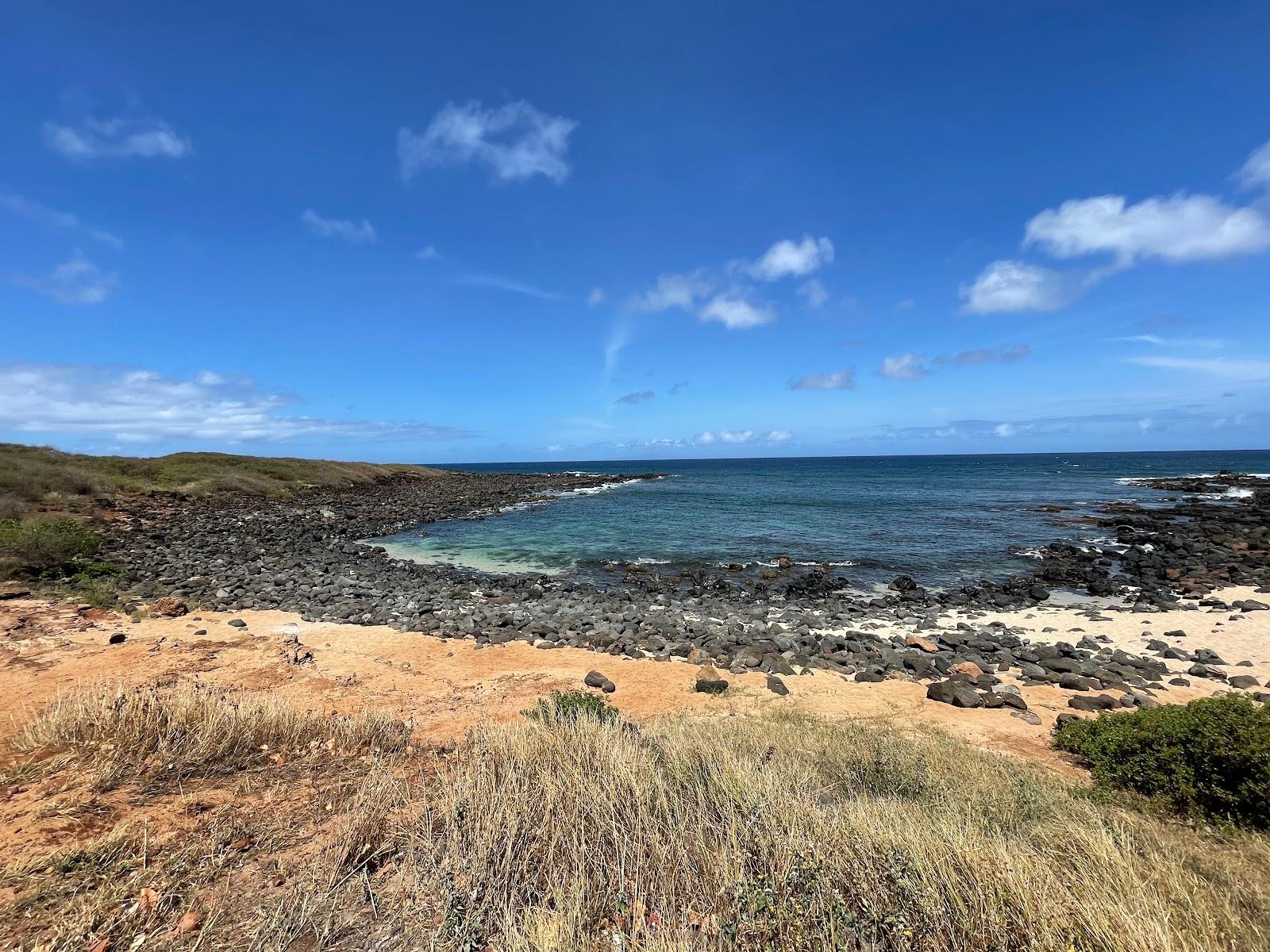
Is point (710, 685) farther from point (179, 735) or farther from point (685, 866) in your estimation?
point (179, 735)

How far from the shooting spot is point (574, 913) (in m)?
3.37

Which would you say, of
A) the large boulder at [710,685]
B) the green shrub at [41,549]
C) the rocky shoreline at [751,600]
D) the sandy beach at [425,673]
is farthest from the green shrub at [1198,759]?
the green shrub at [41,549]

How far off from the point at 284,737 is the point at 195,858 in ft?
7.45

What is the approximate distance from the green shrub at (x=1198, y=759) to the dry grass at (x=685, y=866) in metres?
0.70

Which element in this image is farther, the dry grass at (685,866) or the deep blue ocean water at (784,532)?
the deep blue ocean water at (784,532)

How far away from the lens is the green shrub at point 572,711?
6.98 meters

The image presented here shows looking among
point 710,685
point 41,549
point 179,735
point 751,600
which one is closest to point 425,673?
point 179,735

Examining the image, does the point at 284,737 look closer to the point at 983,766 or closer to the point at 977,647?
the point at 983,766

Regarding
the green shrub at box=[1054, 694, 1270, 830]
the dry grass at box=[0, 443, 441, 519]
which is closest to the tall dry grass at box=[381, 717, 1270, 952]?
the green shrub at box=[1054, 694, 1270, 830]

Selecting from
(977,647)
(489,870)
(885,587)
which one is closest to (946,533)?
(885,587)

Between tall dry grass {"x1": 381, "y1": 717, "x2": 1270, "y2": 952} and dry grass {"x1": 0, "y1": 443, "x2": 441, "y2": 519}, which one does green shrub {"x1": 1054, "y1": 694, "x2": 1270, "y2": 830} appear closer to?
tall dry grass {"x1": 381, "y1": 717, "x2": 1270, "y2": 952}

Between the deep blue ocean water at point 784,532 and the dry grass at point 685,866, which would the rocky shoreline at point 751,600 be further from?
the dry grass at point 685,866

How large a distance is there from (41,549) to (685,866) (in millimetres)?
22397

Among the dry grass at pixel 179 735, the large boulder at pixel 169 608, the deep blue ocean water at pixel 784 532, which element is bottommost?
the deep blue ocean water at pixel 784 532
